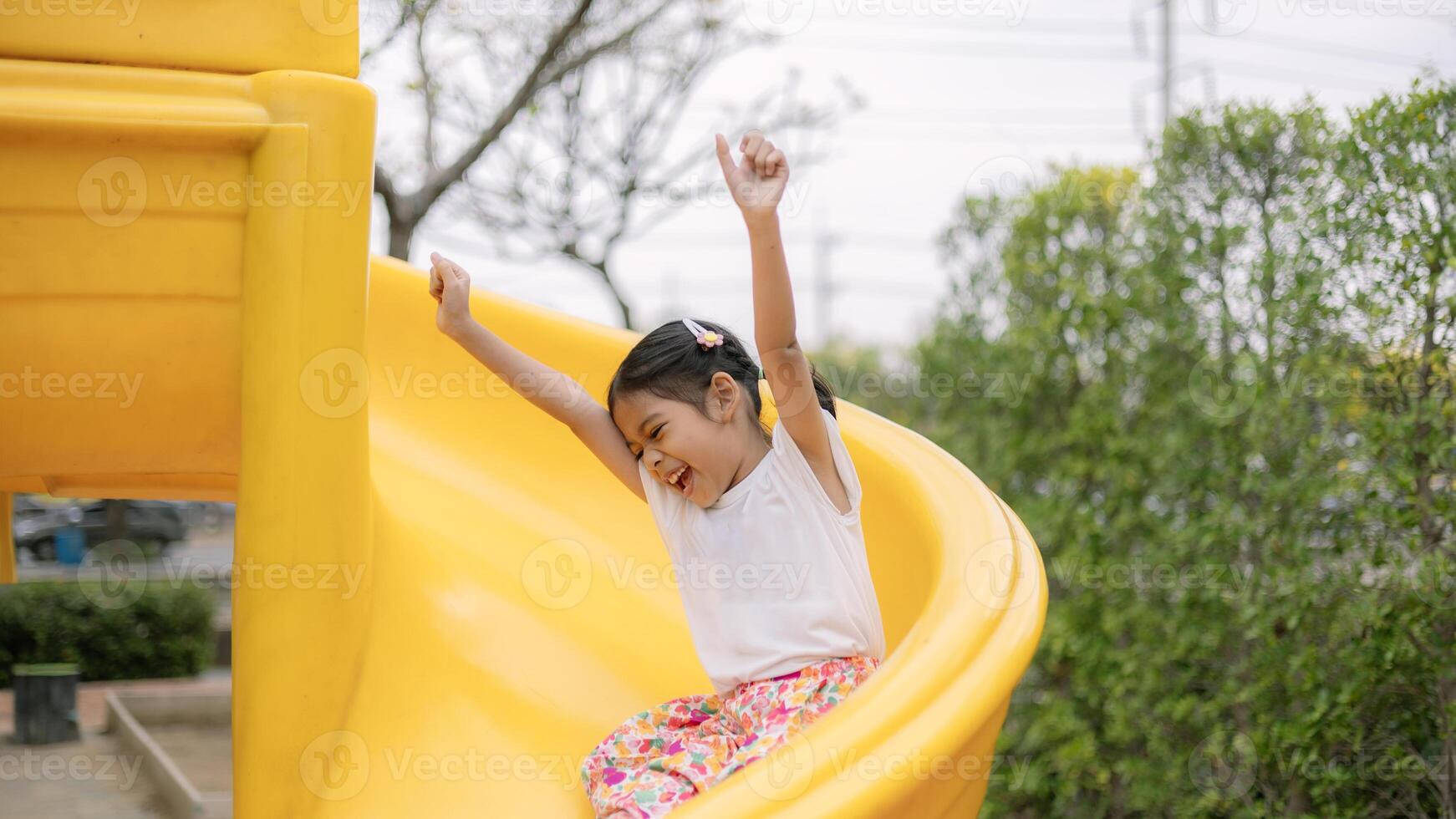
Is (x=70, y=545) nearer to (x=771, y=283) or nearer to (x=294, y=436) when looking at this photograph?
(x=294, y=436)

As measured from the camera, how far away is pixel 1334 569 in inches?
119

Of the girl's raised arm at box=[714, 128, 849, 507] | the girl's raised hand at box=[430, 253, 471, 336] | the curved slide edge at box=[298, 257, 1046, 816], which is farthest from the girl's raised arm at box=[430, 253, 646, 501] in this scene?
the curved slide edge at box=[298, 257, 1046, 816]

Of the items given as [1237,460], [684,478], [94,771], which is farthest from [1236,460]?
[94,771]

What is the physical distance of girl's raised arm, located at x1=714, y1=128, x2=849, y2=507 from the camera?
1740mm

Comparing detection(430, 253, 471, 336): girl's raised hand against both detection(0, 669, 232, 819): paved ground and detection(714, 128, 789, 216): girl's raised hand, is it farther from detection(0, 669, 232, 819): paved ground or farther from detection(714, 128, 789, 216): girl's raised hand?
detection(0, 669, 232, 819): paved ground

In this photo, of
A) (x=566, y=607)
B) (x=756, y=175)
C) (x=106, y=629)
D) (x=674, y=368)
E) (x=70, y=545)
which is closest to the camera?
(x=756, y=175)

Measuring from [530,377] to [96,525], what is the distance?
12911 mm

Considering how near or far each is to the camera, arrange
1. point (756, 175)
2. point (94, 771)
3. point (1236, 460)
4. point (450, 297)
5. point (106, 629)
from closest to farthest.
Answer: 1. point (756, 175)
2. point (450, 297)
3. point (1236, 460)
4. point (94, 771)
5. point (106, 629)

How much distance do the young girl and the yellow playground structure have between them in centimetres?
13

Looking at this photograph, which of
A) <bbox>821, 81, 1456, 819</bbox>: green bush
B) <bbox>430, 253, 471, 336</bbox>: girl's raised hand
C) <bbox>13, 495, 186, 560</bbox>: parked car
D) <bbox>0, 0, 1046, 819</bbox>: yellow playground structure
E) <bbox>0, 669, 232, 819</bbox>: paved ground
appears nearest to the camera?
<bbox>0, 0, 1046, 819</bbox>: yellow playground structure

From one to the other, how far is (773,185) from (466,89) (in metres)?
5.48

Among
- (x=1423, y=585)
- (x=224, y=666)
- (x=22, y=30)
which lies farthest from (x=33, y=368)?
(x=224, y=666)

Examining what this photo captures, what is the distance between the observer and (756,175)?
1.76 meters

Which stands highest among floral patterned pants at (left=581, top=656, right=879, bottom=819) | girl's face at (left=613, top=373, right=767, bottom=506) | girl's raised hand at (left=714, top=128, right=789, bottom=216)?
girl's raised hand at (left=714, top=128, right=789, bottom=216)
